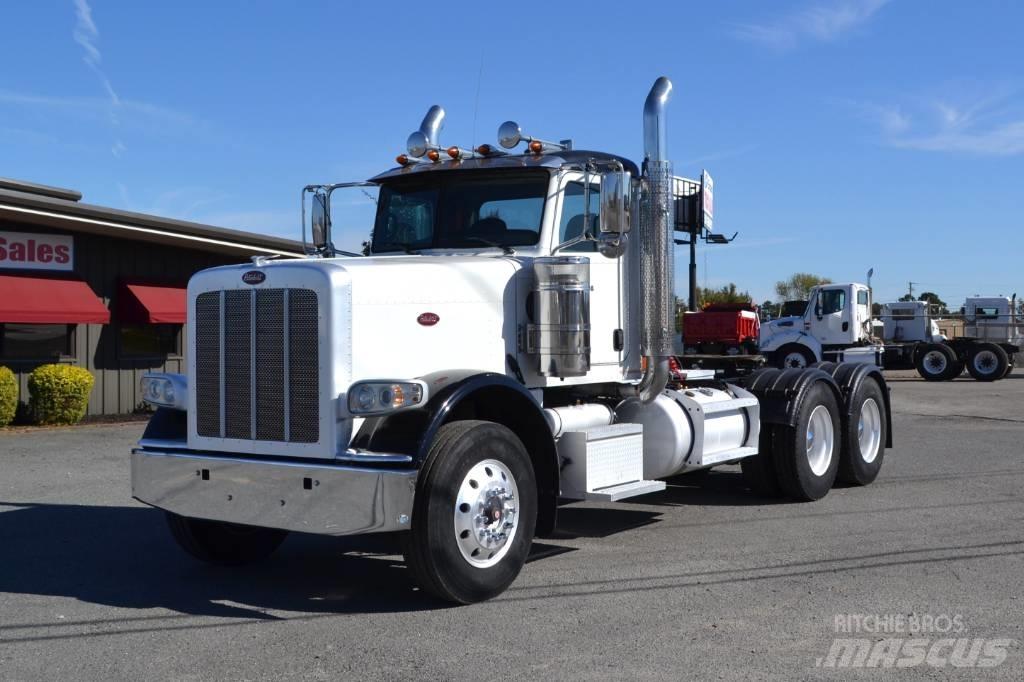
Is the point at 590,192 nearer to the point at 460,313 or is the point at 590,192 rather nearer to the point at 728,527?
the point at 460,313

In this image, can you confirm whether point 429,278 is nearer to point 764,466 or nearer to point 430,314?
point 430,314

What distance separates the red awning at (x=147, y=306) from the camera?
1795cm

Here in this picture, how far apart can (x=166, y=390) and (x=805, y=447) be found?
556cm

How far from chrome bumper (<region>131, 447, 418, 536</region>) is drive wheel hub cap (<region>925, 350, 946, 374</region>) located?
2837cm

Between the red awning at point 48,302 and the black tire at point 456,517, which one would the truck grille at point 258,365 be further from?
the red awning at point 48,302

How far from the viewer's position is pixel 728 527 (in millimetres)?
8102

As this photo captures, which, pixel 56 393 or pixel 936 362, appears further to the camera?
pixel 936 362

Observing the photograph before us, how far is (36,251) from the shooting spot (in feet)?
55.6

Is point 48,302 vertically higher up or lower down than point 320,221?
lower down

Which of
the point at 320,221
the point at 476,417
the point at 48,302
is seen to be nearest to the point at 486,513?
the point at 476,417

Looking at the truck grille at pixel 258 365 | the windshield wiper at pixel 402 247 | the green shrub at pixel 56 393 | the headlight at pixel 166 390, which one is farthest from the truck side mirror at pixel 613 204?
the green shrub at pixel 56 393

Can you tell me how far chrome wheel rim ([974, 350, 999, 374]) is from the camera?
29.8m

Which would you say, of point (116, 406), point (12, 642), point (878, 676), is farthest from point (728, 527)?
point (116, 406)

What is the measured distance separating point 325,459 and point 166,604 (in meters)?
1.33
